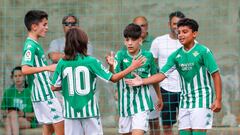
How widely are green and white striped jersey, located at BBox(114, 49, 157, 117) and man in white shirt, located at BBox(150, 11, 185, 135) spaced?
1171 mm

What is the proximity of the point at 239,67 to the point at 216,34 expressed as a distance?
575 millimetres

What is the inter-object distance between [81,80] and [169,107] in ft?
8.33

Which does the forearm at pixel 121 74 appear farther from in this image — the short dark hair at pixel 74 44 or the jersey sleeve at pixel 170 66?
the jersey sleeve at pixel 170 66

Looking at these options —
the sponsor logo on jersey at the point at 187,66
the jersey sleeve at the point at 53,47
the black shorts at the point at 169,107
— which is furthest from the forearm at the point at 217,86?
the jersey sleeve at the point at 53,47

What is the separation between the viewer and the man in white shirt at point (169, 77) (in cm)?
1113

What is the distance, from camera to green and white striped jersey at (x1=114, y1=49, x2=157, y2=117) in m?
9.83

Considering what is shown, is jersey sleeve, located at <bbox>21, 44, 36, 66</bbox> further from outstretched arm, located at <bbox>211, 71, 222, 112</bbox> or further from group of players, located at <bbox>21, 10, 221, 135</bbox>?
outstretched arm, located at <bbox>211, 71, 222, 112</bbox>

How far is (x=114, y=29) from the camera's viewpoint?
476 inches

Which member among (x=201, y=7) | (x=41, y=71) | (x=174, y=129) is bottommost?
(x=174, y=129)

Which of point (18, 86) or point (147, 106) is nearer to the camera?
point (147, 106)

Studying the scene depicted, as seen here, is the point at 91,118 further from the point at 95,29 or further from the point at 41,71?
the point at 95,29

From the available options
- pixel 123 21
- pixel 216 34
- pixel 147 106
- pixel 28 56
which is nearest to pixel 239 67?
pixel 216 34

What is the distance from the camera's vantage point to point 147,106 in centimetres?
983

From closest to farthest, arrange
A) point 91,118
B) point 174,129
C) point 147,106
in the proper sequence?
1. point 91,118
2. point 147,106
3. point 174,129
